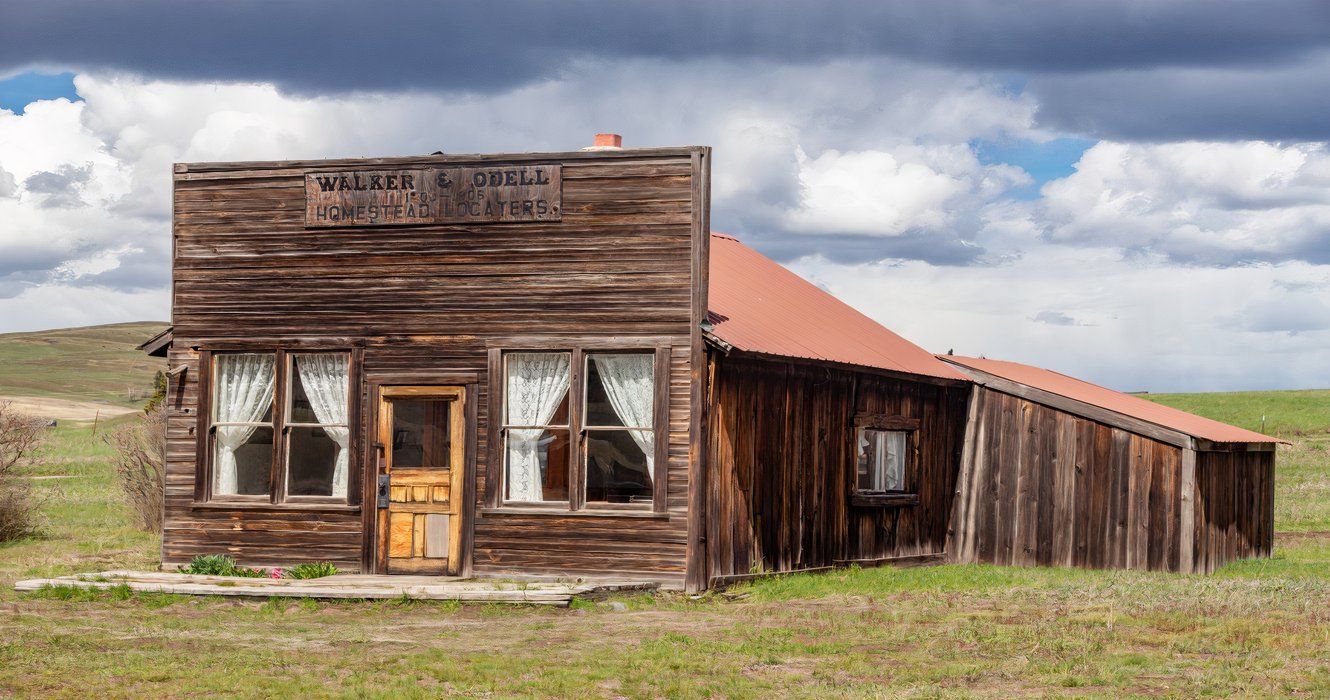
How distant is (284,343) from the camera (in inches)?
675

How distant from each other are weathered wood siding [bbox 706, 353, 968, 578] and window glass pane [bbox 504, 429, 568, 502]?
178 centimetres

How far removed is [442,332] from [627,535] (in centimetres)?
322

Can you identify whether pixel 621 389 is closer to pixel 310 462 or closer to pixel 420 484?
pixel 420 484

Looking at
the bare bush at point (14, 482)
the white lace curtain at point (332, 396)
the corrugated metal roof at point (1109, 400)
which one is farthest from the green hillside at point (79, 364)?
the white lace curtain at point (332, 396)

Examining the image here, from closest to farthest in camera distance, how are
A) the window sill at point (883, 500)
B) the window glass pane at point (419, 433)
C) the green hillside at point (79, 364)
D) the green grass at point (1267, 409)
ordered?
the window glass pane at point (419, 433) < the window sill at point (883, 500) < the green grass at point (1267, 409) < the green hillside at point (79, 364)

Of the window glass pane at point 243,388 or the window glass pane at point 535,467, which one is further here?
the window glass pane at point 243,388

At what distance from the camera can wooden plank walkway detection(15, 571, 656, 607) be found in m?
14.8

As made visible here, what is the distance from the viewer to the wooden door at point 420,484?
16531mm

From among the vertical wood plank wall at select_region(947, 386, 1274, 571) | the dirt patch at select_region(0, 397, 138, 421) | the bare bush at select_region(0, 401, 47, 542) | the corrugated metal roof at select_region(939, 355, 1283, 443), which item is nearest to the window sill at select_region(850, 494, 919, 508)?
the vertical wood plank wall at select_region(947, 386, 1274, 571)

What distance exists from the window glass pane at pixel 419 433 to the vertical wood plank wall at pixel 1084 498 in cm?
831

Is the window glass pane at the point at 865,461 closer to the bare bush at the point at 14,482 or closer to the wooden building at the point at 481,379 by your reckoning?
the wooden building at the point at 481,379

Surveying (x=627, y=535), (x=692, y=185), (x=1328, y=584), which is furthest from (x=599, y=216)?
(x=1328, y=584)

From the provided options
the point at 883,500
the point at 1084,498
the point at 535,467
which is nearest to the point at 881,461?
the point at 883,500

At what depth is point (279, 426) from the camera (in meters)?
17.2
